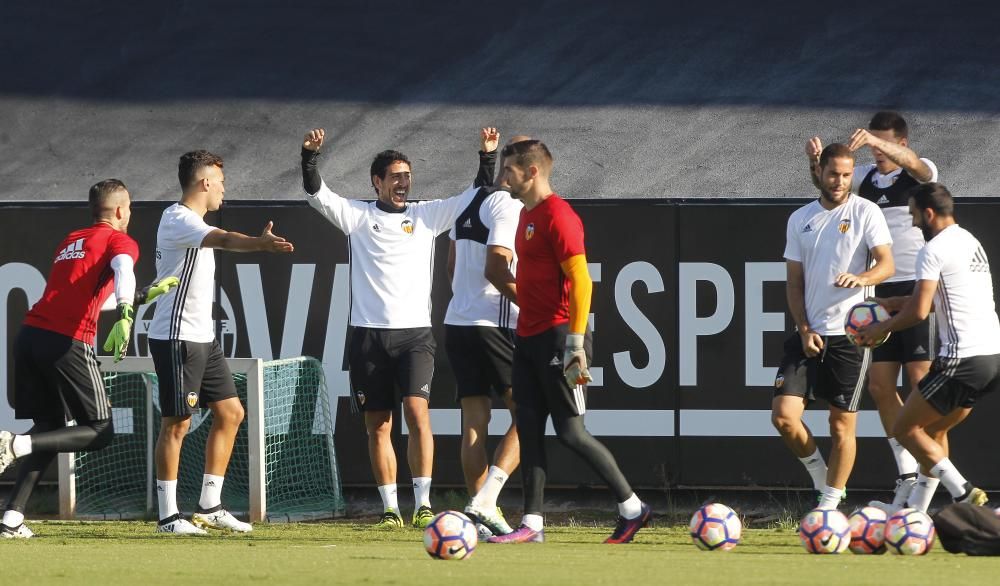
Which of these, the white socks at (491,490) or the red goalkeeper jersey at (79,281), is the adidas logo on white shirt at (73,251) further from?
the white socks at (491,490)

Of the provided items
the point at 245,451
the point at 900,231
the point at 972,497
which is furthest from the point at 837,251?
the point at 245,451

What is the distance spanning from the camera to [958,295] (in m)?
8.11

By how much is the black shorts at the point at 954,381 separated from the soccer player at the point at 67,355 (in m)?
4.45

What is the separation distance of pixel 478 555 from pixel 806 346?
101 inches

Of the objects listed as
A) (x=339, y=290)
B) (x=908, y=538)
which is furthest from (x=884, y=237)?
(x=339, y=290)

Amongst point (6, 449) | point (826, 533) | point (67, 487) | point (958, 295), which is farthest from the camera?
point (67, 487)

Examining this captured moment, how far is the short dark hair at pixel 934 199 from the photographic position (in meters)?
8.05

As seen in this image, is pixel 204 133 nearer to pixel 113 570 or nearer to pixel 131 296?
pixel 131 296

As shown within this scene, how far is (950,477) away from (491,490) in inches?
101

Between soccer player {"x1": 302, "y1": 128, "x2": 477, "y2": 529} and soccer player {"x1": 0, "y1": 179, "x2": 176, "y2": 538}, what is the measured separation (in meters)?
1.33

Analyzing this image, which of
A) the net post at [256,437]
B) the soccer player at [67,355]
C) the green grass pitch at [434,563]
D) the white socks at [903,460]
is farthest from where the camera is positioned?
the net post at [256,437]

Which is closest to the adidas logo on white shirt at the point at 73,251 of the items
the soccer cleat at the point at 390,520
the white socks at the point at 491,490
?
the soccer cleat at the point at 390,520

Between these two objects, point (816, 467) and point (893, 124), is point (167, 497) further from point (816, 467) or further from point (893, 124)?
point (893, 124)

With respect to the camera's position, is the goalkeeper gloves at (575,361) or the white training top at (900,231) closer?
the goalkeeper gloves at (575,361)
